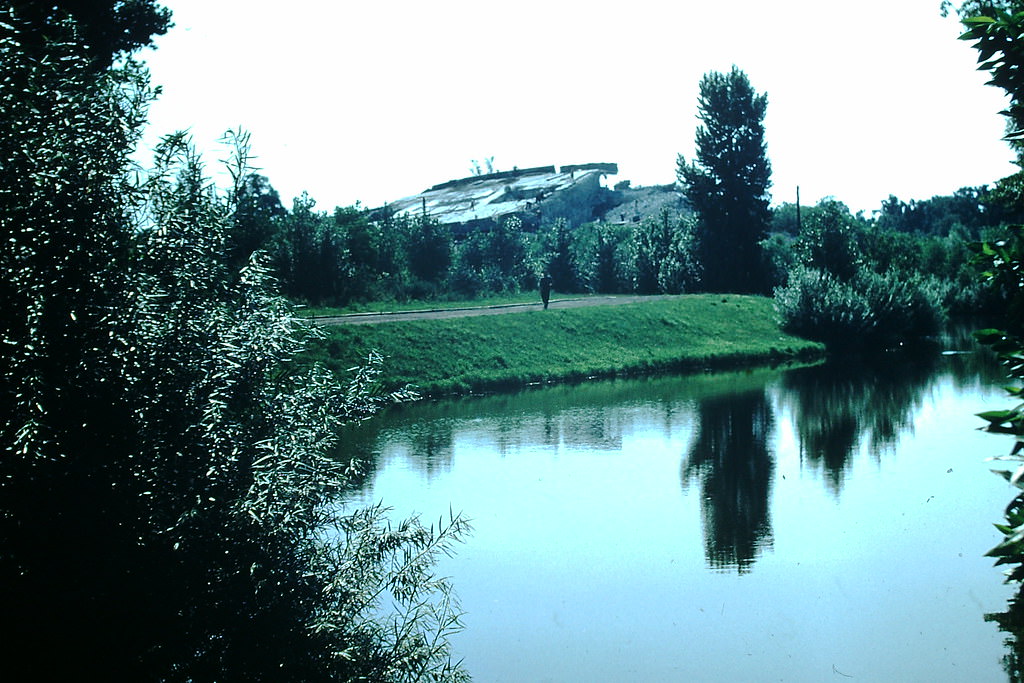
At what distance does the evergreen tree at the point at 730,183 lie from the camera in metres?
50.8

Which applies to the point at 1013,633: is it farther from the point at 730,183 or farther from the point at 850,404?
the point at 730,183

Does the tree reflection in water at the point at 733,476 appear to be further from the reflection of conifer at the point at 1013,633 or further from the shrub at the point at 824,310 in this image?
the shrub at the point at 824,310

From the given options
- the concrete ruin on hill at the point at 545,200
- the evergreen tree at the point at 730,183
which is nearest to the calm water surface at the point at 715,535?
the evergreen tree at the point at 730,183

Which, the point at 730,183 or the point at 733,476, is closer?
the point at 733,476

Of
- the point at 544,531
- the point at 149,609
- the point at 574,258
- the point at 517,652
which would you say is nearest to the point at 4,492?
the point at 149,609

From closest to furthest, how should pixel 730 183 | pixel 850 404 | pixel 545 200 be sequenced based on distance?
pixel 850 404 → pixel 730 183 → pixel 545 200

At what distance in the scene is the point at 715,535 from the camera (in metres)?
12.4

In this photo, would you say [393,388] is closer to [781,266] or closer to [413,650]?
[413,650]

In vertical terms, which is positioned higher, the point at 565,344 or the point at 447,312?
the point at 447,312

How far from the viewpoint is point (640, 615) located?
9.73 m

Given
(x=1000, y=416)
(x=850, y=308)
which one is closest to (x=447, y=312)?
(x=850, y=308)

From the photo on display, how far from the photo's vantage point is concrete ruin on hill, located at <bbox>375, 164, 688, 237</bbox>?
59.9m

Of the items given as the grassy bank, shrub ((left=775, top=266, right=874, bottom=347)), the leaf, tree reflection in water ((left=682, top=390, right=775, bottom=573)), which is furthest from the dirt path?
the leaf

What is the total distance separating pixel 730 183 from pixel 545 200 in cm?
1270
